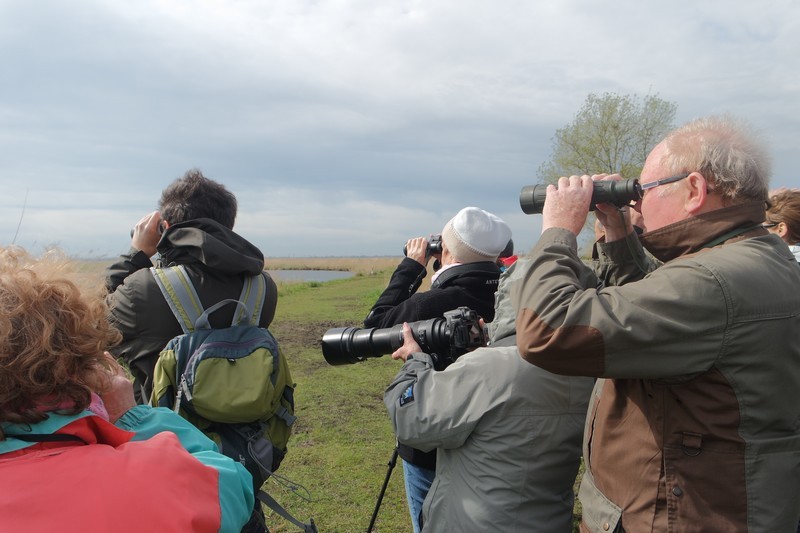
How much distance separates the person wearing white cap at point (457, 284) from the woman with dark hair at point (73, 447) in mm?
1348

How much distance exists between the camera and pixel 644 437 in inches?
58.4

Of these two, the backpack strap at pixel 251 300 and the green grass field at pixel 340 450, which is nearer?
the backpack strap at pixel 251 300

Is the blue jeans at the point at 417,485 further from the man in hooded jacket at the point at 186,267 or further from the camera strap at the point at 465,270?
the man in hooded jacket at the point at 186,267

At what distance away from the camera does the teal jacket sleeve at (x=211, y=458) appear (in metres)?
1.20

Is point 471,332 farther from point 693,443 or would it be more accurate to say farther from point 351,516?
point 351,516

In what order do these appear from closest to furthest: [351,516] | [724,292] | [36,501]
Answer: [36,501], [724,292], [351,516]

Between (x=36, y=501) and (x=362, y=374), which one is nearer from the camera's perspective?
(x=36, y=501)

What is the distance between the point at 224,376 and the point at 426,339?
2.58ft

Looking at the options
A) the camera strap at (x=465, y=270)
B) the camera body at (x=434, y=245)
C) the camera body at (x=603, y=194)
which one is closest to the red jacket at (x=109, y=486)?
the camera body at (x=603, y=194)

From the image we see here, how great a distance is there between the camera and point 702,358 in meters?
1.37

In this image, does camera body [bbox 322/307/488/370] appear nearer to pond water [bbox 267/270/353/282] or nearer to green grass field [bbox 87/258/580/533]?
green grass field [bbox 87/258/580/533]

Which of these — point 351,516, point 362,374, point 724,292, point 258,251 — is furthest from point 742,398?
point 362,374

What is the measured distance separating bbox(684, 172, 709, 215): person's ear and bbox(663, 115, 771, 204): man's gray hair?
2 cm

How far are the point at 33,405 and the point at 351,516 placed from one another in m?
2.89
